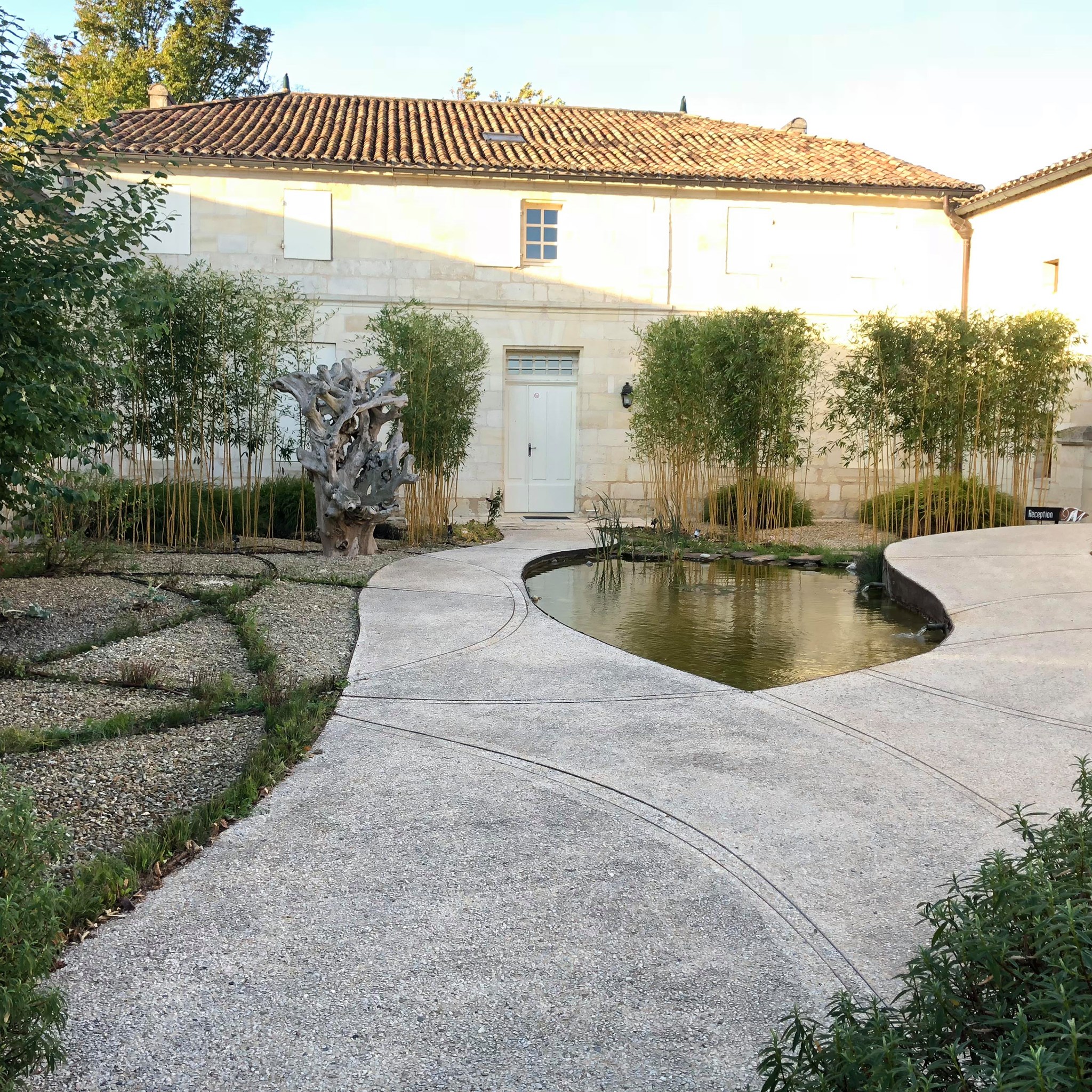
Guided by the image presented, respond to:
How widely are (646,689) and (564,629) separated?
1528 millimetres

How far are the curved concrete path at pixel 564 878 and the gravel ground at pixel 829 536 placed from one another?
6.79 m

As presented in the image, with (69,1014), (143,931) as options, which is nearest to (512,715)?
(143,931)

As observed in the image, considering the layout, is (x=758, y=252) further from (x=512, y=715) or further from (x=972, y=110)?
(x=512, y=715)

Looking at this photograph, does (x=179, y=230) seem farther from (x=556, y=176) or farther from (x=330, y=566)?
(x=330, y=566)

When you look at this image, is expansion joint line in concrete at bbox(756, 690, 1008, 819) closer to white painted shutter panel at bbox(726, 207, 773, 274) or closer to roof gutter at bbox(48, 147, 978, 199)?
roof gutter at bbox(48, 147, 978, 199)

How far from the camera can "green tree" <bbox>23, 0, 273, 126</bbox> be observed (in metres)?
23.9

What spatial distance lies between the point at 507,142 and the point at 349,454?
8904 millimetres

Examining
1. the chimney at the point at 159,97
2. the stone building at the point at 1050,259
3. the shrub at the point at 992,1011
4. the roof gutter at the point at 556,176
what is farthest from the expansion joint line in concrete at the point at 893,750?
the chimney at the point at 159,97

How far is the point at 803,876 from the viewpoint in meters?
3.11

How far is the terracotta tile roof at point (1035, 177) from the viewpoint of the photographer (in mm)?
13109

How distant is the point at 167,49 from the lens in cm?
2438

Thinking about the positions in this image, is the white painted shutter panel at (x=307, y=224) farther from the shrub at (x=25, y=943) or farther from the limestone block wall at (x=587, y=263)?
the shrub at (x=25, y=943)

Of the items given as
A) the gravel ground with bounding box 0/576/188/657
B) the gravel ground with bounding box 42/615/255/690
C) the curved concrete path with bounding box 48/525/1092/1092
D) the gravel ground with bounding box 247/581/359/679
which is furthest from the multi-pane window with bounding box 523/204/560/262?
the curved concrete path with bounding box 48/525/1092/1092

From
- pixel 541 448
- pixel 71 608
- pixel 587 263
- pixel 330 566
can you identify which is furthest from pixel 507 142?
pixel 71 608
